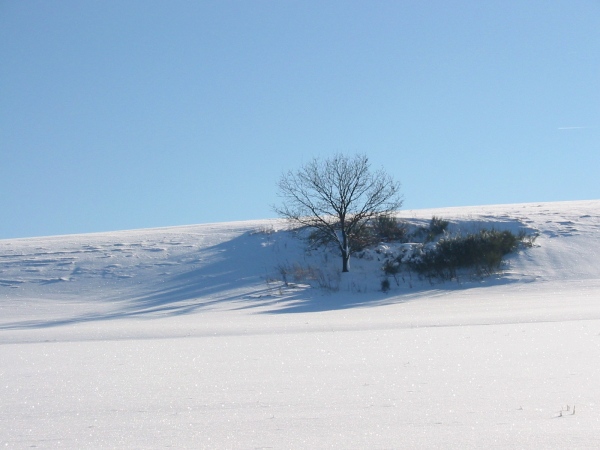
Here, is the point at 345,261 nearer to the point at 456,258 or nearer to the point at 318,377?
the point at 456,258

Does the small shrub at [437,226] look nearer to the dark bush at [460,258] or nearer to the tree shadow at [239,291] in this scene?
the dark bush at [460,258]

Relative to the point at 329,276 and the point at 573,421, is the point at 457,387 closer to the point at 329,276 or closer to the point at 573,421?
the point at 573,421

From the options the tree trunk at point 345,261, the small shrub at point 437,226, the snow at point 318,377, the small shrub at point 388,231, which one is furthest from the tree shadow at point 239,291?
the small shrub at point 437,226

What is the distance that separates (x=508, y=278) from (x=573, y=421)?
21.2 meters

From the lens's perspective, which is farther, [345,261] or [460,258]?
[345,261]

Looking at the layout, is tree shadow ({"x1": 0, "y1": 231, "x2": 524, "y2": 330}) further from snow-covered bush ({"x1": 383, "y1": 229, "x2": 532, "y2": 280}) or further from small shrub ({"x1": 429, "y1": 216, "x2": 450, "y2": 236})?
small shrub ({"x1": 429, "y1": 216, "x2": 450, "y2": 236})

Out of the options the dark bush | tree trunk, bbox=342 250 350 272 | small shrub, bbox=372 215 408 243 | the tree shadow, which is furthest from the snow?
small shrub, bbox=372 215 408 243

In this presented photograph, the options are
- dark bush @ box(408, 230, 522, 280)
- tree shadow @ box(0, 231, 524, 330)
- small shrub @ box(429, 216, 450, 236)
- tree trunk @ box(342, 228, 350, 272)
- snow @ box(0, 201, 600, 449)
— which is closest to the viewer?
snow @ box(0, 201, 600, 449)

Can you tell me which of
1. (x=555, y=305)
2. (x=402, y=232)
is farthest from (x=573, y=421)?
(x=402, y=232)

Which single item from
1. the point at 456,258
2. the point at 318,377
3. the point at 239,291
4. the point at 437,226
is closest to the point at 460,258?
the point at 456,258

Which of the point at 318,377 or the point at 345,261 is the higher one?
the point at 345,261

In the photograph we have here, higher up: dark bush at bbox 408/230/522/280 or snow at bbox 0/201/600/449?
dark bush at bbox 408/230/522/280

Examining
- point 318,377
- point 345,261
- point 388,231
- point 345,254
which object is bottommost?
point 318,377

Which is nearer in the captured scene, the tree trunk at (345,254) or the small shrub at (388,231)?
the tree trunk at (345,254)
